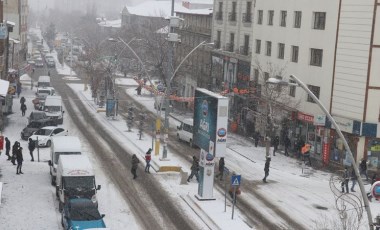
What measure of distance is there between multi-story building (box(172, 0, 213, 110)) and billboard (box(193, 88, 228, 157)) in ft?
112

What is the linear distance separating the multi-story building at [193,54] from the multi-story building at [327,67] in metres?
14.9

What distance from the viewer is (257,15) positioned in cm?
5578

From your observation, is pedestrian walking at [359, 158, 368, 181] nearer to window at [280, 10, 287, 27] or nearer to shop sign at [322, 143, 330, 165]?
shop sign at [322, 143, 330, 165]

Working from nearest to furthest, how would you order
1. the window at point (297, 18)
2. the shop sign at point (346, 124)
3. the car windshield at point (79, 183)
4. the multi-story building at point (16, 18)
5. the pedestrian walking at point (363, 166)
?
the car windshield at point (79, 183) < the pedestrian walking at point (363, 166) < the shop sign at point (346, 124) < the window at point (297, 18) < the multi-story building at point (16, 18)

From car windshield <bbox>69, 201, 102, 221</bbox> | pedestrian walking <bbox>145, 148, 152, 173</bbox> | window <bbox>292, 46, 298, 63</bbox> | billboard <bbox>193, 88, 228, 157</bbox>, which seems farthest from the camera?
window <bbox>292, 46, 298, 63</bbox>

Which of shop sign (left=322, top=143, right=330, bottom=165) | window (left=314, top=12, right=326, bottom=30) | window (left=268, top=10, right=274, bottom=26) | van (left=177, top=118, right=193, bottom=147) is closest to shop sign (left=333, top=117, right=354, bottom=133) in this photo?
shop sign (left=322, top=143, right=330, bottom=165)

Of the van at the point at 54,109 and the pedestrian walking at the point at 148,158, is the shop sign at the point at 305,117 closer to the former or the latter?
the pedestrian walking at the point at 148,158

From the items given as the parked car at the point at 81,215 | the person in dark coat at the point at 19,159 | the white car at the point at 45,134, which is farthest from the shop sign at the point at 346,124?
the person in dark coat at the point at 19,159

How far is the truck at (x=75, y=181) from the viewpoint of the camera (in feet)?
92.2

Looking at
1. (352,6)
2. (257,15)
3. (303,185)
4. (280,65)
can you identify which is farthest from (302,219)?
(257,15)

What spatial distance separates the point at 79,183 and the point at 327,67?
22221 mm

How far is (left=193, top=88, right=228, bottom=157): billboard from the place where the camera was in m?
29.4

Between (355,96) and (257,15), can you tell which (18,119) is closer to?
(257,15)

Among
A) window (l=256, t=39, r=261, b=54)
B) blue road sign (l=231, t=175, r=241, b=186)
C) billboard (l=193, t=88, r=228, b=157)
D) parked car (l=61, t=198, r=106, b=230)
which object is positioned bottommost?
parked car (l=61, t=198, r=106, b=230)
